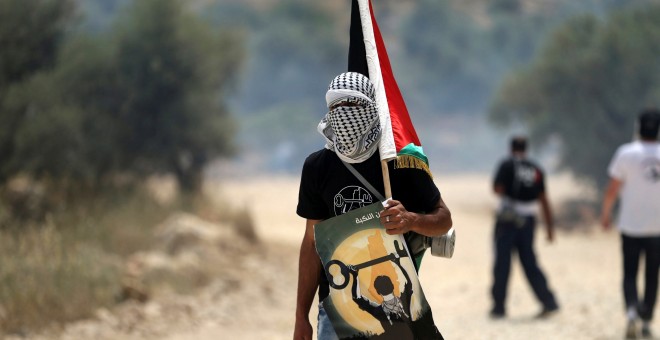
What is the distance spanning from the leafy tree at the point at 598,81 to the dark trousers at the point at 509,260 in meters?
16.2

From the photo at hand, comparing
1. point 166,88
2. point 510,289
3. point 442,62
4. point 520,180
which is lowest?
point 510,289

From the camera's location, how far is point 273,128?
63562mm

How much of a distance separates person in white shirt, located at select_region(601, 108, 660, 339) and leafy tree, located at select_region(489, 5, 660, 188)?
1765 cm

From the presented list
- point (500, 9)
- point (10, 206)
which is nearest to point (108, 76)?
point (10, 206)

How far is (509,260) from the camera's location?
32.2 ft

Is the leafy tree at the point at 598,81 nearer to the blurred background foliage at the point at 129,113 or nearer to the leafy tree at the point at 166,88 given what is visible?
the blurred background foliage at the point at 129,113

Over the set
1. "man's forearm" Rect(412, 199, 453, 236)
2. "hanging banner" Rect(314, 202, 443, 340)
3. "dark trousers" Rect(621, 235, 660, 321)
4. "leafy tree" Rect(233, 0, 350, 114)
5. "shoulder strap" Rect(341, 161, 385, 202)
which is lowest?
"hanging banner" Rect(314, 202, 443, 340)

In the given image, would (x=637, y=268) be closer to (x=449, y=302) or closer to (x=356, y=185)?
(x=449, y=302)

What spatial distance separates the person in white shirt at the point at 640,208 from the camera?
7.80 m

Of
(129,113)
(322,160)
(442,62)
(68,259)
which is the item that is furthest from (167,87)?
(442,62)

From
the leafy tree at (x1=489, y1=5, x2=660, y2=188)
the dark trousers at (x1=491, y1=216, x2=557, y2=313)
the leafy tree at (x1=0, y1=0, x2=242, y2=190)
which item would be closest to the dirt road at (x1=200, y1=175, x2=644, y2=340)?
the dark trousers at (x1=491, y1=216, x2=557, y2=313)

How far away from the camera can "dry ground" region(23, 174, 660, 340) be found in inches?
357

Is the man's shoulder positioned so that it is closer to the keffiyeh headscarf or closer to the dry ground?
the keffiyeh headscarf

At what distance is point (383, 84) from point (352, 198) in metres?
0.60
